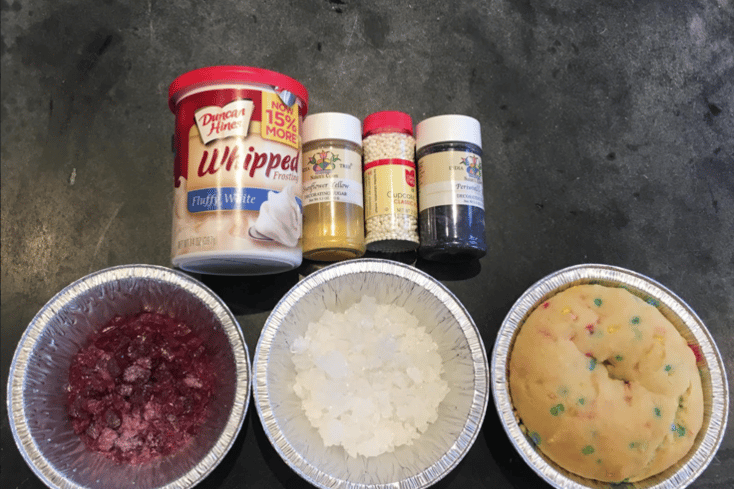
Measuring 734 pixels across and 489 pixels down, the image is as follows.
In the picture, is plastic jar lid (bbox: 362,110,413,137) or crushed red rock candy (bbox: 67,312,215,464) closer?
crushed red rock candy (bbox: 67,312,215,464)

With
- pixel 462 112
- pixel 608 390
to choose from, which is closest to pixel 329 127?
pixel 462 112

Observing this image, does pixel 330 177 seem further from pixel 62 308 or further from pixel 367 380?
pixel 62 308

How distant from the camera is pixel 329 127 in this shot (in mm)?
950

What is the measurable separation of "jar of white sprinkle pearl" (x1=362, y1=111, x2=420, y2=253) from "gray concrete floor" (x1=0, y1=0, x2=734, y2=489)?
14 centimetres

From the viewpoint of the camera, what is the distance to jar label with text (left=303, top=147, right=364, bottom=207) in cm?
95

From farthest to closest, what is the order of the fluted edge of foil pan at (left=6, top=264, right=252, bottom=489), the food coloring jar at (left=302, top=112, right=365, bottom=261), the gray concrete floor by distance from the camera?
1. the gray concrete floor
2. the food coloring jar at (left=302, top=112, right=365, bottom=261)
3. the fluted edge of foil pan at (left=6, top=264, right=252, bottom=489)

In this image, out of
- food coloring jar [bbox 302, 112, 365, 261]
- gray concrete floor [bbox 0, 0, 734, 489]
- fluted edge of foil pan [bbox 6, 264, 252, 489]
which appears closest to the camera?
fluted edge of foil pan [bbox 6, 264, 252, 489]

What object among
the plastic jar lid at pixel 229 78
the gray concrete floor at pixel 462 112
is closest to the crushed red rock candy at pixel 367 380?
the gray concrete floor at pixel 462 112

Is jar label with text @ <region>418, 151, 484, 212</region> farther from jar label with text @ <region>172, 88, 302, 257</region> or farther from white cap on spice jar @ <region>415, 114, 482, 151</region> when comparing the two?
jar label with text @ <region>172, 88, 302, 257</region>

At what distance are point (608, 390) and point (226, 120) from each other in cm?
84

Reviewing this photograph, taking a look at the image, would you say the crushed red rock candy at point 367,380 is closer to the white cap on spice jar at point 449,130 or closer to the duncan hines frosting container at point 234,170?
the duncan hines frosting container at point 234,170

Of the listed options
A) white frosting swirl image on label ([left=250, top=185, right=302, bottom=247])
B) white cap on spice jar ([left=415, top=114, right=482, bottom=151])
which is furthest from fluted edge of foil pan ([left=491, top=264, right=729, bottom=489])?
white frosting swirl image on label ([left=250, top=185, right=302, bottom=247])

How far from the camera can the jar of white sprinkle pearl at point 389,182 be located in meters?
0.97

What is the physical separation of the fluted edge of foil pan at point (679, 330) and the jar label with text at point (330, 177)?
410 mm
